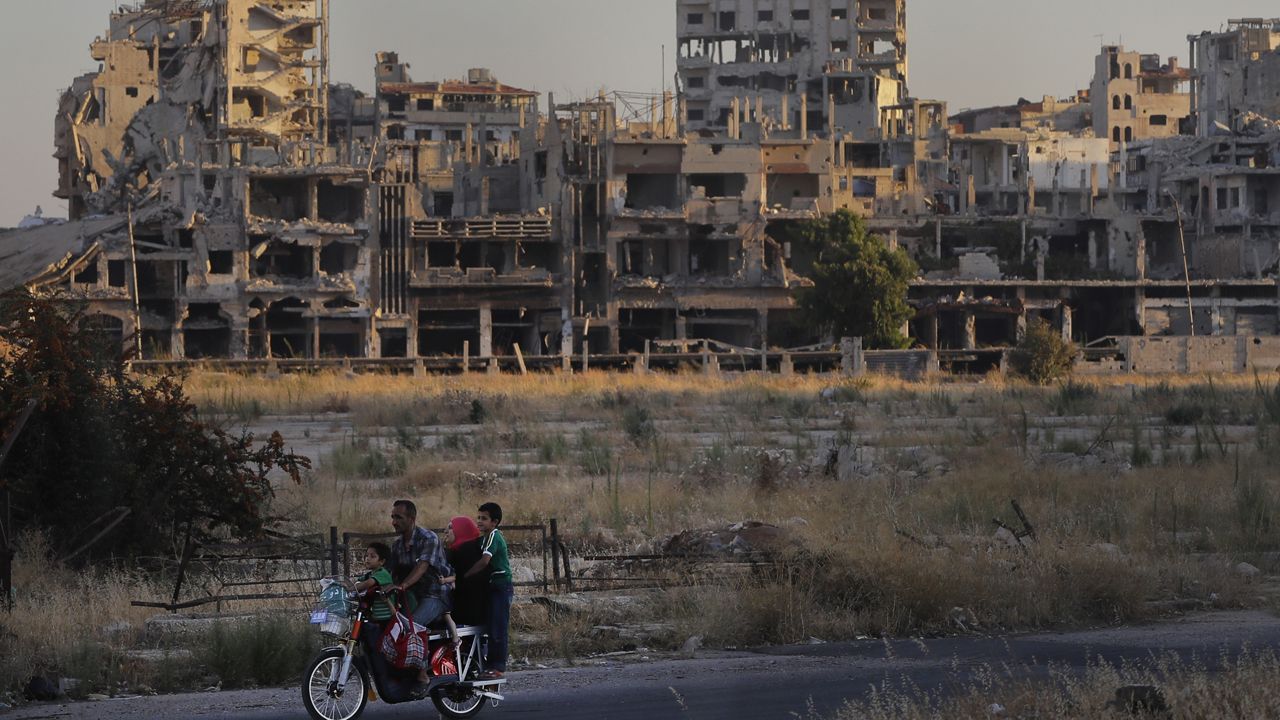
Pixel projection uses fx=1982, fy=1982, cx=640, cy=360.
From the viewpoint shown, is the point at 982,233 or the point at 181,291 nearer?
the point at 181,291

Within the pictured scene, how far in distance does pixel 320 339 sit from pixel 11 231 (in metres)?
14.6

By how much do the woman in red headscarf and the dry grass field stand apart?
8.13ft

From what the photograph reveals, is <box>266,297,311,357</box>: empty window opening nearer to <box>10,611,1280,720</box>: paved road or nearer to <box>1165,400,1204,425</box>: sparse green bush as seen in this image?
<box>1165,400,1204,425</box>: sparse green bush

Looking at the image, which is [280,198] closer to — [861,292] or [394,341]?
[394,341]

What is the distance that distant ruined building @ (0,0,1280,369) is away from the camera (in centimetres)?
6581

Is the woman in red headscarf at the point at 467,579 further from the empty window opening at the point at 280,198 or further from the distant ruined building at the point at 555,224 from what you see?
the empty window opening at the point at 280,198

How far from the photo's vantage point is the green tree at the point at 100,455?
17.7 meters

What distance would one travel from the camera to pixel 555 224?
67.9 metres

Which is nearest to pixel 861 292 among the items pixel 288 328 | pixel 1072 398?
pixel 288 328

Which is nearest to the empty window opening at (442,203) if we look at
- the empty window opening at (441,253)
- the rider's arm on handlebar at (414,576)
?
the empty window opening at (441,253)

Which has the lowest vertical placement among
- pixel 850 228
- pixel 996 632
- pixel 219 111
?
pixel 996 632

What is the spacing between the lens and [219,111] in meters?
77.8

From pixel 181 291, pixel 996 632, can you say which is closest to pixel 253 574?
pixel 996 632

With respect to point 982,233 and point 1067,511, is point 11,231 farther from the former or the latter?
point 1067,511
